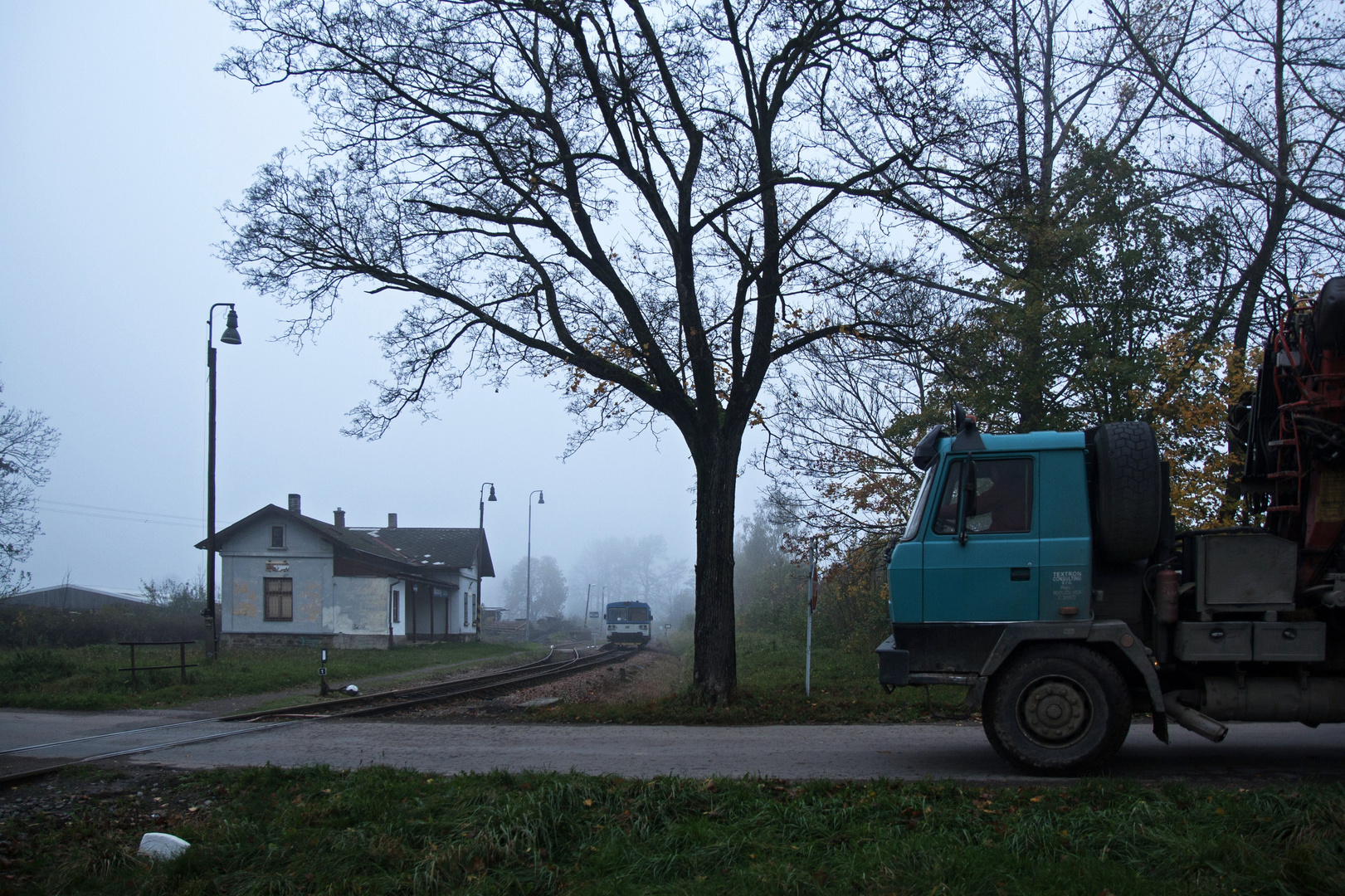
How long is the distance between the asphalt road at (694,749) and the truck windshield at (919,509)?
6.29ft

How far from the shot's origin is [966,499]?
7727 mm

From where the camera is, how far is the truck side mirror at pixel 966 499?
7.68m

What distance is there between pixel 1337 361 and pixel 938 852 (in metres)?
4.75

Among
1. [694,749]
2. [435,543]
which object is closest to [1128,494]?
[694,749]

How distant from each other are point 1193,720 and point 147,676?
18.0 m

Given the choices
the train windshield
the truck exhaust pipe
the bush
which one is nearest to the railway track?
the truck exhaust pipe

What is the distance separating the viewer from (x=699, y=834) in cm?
588

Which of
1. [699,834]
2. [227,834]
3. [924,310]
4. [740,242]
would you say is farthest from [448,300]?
[699,834]

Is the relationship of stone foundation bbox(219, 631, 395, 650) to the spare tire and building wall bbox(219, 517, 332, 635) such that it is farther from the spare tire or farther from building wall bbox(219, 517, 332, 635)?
the spare tire

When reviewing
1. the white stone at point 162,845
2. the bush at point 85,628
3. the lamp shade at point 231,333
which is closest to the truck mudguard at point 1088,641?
the white stone at point 162,845

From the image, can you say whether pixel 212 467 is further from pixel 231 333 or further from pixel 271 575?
pixel 271 575

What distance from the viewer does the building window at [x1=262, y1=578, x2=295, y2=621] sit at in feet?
129

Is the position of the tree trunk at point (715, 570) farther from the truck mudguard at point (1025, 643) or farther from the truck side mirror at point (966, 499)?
the truck side mirror at point (966, 499)

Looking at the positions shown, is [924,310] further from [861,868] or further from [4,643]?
[4,643]
